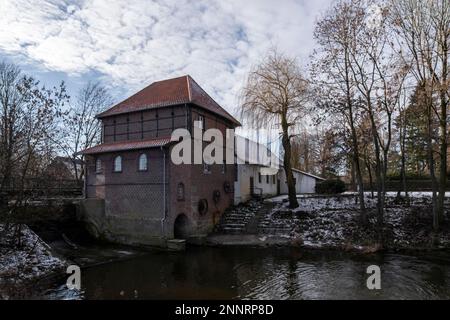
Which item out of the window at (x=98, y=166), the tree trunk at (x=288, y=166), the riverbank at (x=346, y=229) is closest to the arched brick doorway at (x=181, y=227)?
the riverbank at (x=346, y=229)

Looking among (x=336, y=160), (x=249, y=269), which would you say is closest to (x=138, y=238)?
(x=249, y=269)

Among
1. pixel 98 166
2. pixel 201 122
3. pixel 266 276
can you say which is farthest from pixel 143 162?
pixel 266 276

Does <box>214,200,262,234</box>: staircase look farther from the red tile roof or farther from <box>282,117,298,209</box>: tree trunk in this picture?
the red tile roof

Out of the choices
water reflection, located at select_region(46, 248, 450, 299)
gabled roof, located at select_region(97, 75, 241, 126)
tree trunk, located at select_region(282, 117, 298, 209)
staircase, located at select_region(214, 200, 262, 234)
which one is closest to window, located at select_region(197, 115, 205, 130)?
gabled roof, located at select_region(97, 75, 241, 126)

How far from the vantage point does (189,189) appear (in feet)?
62.1

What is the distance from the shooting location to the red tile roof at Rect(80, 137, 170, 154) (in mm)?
18484

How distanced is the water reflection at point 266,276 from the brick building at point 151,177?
3.14 meters

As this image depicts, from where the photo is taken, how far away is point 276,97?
71.4 feet

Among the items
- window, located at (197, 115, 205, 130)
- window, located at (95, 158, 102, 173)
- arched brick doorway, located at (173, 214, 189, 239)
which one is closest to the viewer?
arched brick doorway, located at (173, 214, 189, 239)

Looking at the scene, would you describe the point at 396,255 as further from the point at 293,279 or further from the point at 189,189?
the point at 189,189

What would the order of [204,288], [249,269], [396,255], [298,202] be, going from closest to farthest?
[204,288] → [249,269] → [396,255] → [298,202]

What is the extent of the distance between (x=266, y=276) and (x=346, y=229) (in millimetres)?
8069

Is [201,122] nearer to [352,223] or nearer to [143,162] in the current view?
[143,162]
